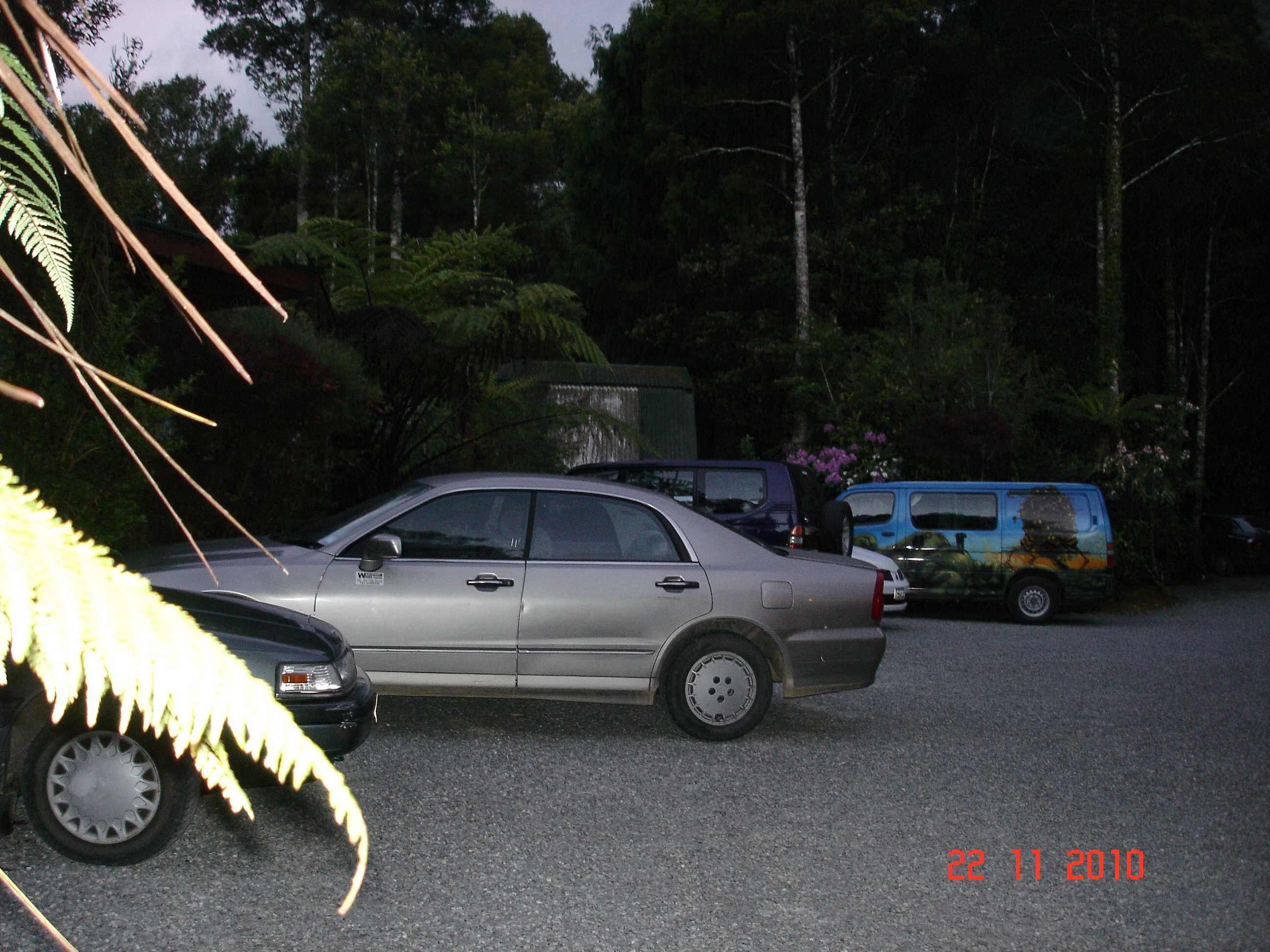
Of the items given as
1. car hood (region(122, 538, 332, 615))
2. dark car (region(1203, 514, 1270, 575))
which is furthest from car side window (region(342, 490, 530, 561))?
dark car (region(1203, 514, 1270, 575))

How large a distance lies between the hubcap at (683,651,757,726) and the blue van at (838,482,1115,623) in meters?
10.1

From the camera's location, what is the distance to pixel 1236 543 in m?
30.0

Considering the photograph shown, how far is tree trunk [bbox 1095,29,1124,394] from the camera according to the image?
2661 centimetres

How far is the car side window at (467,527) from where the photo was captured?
7.41 metres

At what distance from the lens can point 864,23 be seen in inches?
1126

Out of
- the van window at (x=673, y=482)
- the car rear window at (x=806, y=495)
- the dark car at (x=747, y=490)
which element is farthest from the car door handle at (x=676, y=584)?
the van window at (x=673, y=482)

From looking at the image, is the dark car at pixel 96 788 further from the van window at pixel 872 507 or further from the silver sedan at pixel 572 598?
the van window at pixel 872 507

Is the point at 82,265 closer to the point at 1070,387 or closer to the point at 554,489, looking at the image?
the point at 554,489

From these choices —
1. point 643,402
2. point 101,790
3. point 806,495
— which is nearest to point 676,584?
point 101,790

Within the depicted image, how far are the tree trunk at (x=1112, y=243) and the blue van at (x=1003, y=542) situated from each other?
1030 centimetres

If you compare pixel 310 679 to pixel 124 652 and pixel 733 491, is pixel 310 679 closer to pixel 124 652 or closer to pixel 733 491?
pixel 124 652

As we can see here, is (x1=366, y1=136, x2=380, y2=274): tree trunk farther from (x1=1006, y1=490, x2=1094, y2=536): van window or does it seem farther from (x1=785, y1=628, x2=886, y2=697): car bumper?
(x1=785, y1=628, x2=886, y2=697): car bumper

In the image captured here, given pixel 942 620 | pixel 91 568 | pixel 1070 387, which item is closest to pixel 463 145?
pixel 1070 387

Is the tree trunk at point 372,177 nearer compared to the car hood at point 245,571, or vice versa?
the car hood at point 245,571
